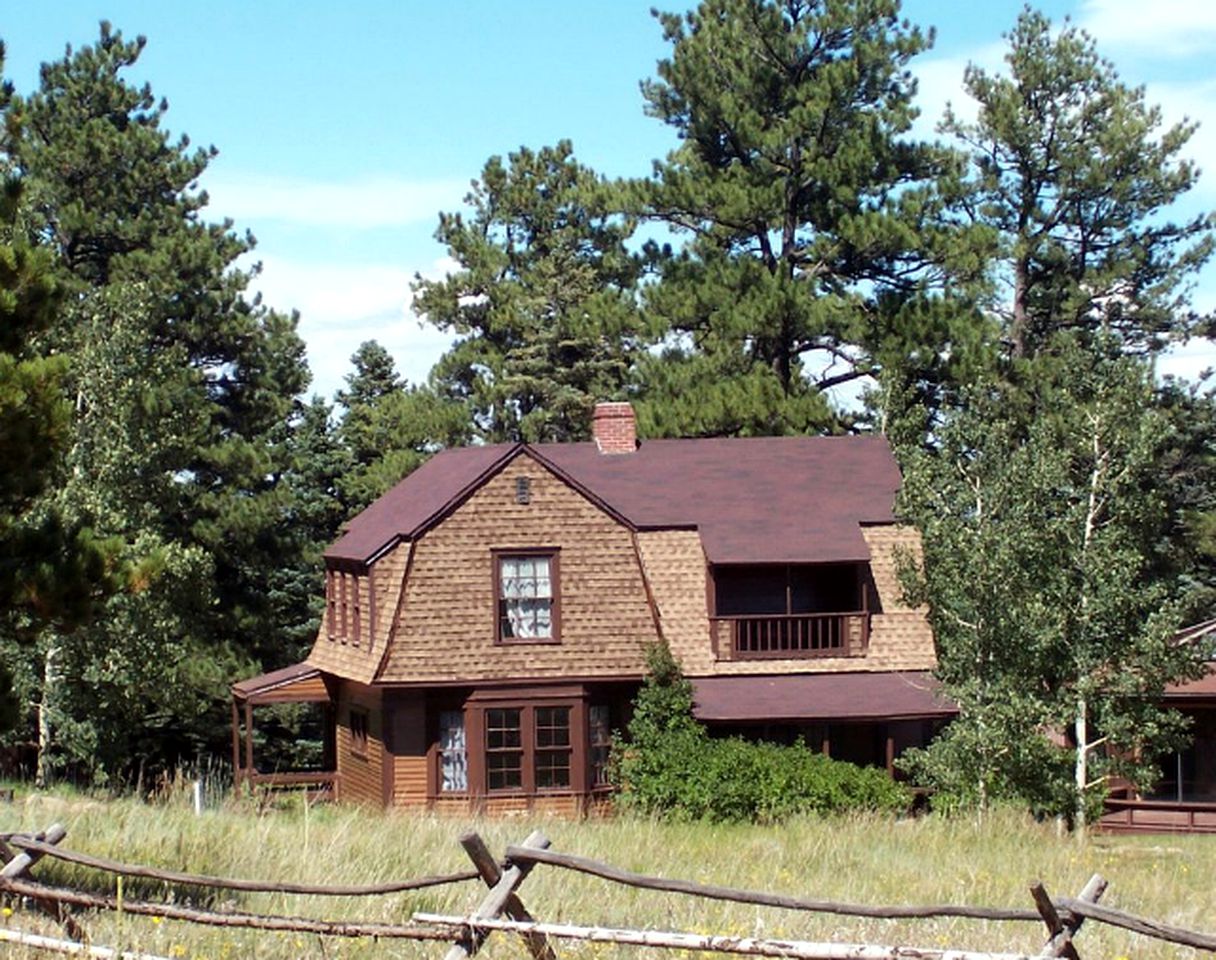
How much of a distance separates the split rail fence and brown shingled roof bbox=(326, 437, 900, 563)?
20267 millimetres

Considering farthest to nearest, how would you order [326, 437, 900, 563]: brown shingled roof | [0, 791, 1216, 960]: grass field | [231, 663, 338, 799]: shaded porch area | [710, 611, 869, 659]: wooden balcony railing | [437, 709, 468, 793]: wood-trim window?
[231, 663, 338, 799]: shaded porch area
[710, 611, 869, 659]: wooden balcony railing
[326, 437, 900, 563]: brown shingled roof
[437, 709, 468, 793]: wood-trim window
[0, 791, 1216, 960]: grass field

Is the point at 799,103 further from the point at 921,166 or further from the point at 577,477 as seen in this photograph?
the point at 577,477

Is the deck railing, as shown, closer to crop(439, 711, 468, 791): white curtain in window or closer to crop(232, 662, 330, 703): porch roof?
crop(439, 711, 468, 791): white curtain in window

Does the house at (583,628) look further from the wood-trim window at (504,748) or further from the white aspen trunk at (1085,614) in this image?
the white aspen trunk at (1085,614)

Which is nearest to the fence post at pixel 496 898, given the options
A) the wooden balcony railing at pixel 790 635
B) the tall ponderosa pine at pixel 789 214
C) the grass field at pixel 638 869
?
the grass field at pixel 638 869

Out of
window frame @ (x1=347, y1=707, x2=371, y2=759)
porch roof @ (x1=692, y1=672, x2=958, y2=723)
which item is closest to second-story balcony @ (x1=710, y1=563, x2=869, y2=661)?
porch roof @ (x1=692, y1=672, x2=958, y2=723)

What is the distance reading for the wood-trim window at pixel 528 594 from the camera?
3198cm

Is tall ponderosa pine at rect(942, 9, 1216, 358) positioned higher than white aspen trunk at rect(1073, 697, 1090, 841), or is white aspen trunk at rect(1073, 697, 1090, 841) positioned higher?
tall ponderosa pine at rect(942, 9, 1216, 358)

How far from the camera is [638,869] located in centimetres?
1728

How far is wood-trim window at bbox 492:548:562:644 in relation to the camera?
31984mm

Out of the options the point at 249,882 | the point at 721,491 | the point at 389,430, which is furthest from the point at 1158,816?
the point at 389,430

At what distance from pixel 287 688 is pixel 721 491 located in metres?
9.32

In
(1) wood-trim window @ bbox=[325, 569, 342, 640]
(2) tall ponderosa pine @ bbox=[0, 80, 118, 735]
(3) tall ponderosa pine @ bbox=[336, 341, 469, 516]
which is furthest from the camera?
(3) tall ponderosa pine @ bbox=[336, 341, 469, 516]

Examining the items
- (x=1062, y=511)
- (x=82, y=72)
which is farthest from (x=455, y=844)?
(x=82, y=72)
